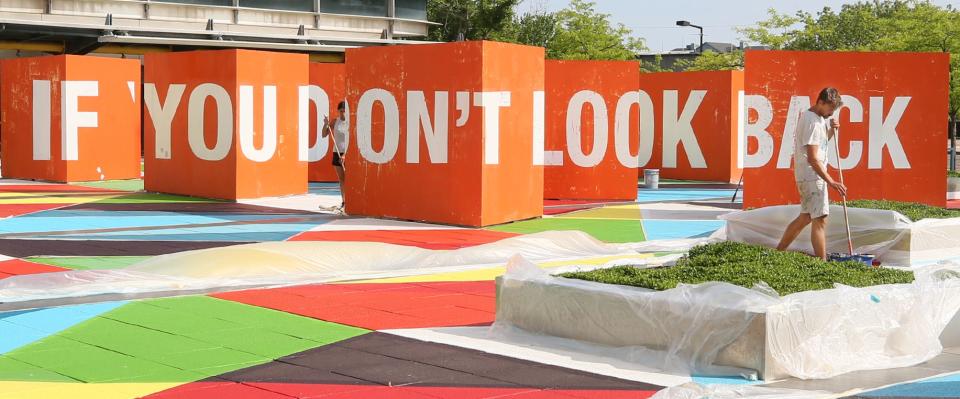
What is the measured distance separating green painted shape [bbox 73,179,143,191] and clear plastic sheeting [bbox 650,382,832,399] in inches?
794

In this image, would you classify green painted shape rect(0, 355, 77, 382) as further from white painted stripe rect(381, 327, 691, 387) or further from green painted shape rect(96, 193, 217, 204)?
green painted shape rect(96, 193, 217, 204)

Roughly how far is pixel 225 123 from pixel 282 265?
1116 cm

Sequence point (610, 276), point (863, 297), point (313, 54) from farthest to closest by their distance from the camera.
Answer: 1. point (313, 54)
2. point (610, 276)
3. point (863, 297)

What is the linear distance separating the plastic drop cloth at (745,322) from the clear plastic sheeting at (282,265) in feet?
11.5

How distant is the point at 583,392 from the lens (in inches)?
288

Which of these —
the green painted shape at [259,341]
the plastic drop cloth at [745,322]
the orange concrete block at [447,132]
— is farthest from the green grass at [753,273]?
the orange concrete block at [447,132]

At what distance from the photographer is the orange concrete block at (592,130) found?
78.2ft

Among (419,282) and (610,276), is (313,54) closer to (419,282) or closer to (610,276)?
(419,282)

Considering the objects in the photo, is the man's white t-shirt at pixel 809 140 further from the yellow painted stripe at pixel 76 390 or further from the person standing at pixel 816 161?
the yellow painted stripe at pixel 76 390

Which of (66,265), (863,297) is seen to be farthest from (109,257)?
(863,297)

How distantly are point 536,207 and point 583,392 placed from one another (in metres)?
12.2

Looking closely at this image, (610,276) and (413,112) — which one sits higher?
(413,112)

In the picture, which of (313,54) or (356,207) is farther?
(313,54)

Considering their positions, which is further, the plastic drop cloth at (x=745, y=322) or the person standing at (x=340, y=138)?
the person standing at (x=340, y=138)
